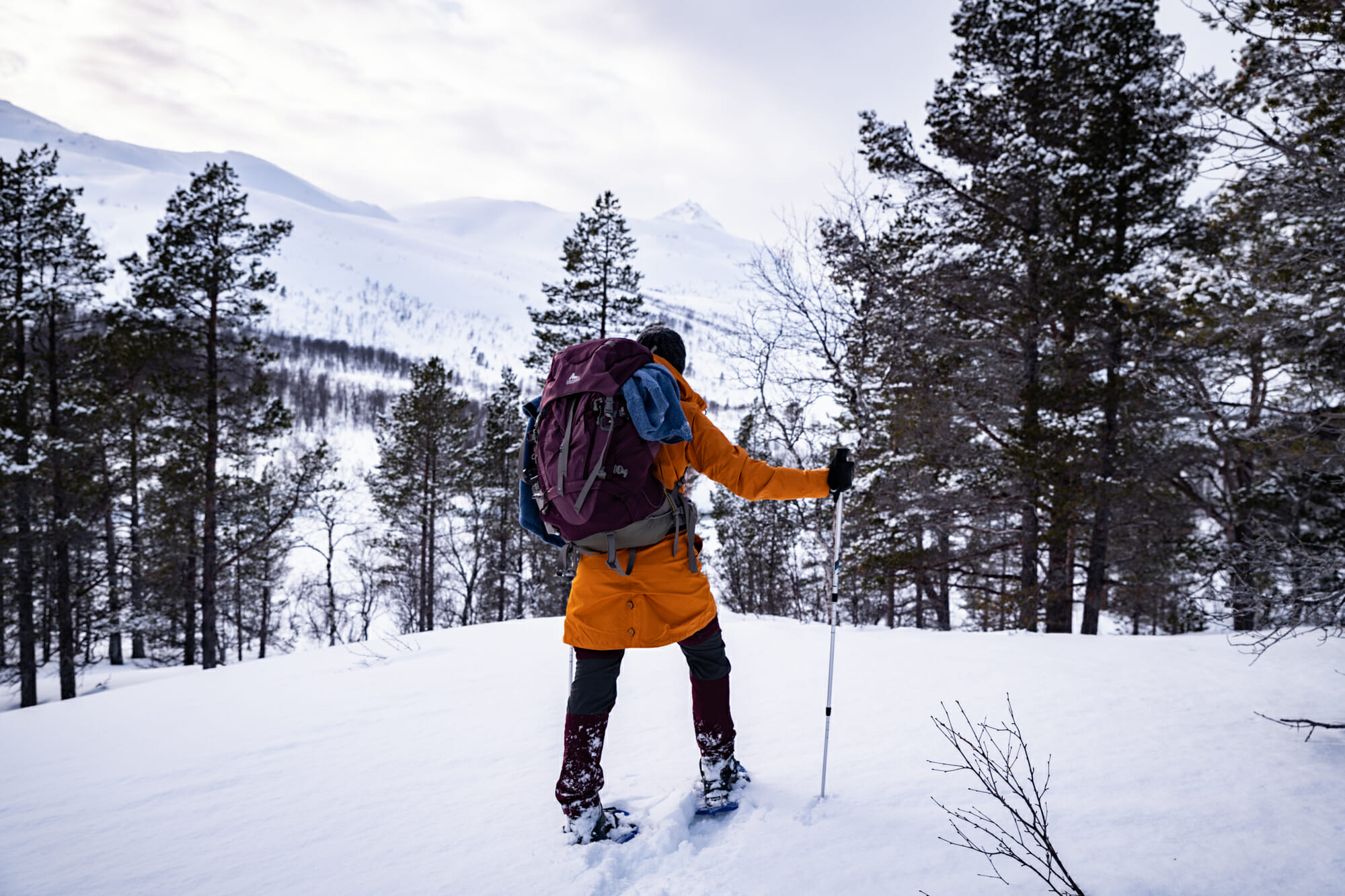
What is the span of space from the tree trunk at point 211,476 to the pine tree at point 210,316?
0.06 feet

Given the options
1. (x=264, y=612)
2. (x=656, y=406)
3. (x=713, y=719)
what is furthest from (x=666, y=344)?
(x=264, y=612)

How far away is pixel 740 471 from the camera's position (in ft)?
8.06

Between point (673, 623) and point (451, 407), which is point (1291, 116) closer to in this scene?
point (673, 623)

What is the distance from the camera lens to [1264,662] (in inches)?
150

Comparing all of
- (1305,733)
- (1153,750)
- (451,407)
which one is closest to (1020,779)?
(1153,750)

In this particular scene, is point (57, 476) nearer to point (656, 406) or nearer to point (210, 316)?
point (210, 316)

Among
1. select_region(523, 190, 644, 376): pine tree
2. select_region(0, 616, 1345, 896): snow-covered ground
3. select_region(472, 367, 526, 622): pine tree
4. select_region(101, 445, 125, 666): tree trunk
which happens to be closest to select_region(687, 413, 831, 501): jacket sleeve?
select_region(0, 616, 1345, 896): snow-covered ground

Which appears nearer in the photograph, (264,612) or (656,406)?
(656,406)

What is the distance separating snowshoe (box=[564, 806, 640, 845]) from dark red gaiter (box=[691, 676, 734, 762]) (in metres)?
0.41

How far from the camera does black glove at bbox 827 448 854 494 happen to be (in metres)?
2.43

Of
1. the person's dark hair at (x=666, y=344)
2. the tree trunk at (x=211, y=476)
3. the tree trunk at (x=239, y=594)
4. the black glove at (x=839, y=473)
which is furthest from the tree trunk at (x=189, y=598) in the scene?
the black glove at (x=839, y=473)

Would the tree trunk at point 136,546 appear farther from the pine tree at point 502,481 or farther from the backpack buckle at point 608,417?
the backpack buckle at point 608,417

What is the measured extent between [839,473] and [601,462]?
99cm

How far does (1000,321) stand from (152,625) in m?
24.9
